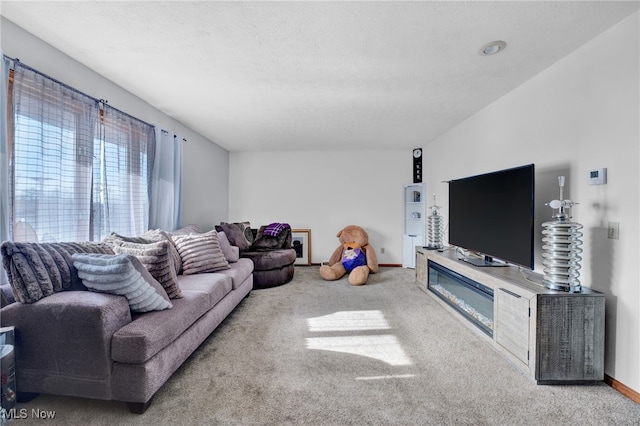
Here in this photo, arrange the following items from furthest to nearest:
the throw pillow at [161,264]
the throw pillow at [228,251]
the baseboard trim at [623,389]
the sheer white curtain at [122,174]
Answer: the throw pillow at [228,251] < the sheer white curtain at [122,174] < the throw pillow at [161,264] < the baseboard trim at [623,389]

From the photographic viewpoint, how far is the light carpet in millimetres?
1449

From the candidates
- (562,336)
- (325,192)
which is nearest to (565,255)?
(562,336)

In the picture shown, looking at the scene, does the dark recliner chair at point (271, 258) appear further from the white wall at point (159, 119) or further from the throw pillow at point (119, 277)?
the throw pillow at point (119, 277)

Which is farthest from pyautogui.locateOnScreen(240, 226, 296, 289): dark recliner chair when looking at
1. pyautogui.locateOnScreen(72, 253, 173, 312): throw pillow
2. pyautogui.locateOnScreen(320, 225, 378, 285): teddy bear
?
pyautogui.locateOnScreen(72, 253, 173, 312): throw pillow

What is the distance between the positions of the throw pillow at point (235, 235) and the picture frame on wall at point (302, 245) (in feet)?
4.20

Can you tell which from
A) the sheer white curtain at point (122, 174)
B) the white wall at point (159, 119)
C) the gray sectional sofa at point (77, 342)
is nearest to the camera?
the gray sectional sofa at point (77, 342)

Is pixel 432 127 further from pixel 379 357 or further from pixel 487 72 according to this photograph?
pixel 379 357

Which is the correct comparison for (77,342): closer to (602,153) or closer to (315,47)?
(315,47)

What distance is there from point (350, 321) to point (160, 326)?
175 centimetres

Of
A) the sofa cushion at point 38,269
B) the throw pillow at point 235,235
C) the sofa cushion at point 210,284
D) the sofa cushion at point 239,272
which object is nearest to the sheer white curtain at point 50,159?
the sofa cushion at point 38,269

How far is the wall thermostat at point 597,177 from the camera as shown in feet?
5.78

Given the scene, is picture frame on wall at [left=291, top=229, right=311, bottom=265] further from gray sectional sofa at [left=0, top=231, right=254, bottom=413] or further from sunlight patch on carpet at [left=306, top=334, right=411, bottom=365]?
gray sectional sofa at [left=0, top=231, right=254, bottom=413]

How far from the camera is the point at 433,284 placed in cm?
341

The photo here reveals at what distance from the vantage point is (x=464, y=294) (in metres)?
2.76
